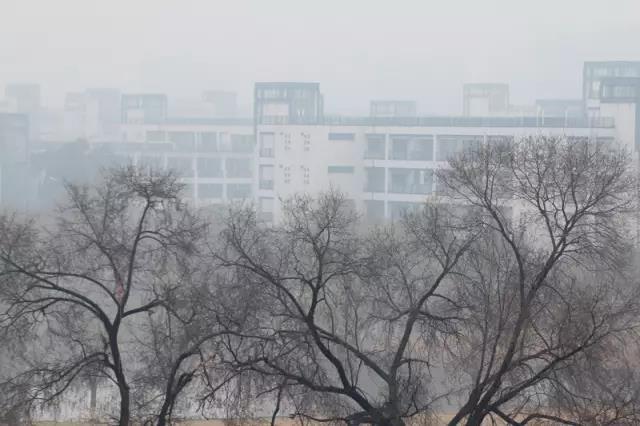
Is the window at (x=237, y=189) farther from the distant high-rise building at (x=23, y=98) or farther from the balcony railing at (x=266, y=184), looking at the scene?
the distant high-rise building at (x=23, y=98)

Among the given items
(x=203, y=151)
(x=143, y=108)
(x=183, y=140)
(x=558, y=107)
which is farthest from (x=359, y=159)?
(x=558, y=107)

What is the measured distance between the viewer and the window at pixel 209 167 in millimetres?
25016

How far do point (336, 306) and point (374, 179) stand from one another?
47.7 feet

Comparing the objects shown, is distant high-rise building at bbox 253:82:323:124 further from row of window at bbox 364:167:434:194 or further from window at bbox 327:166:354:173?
row of window at bbox 364:167:434:194

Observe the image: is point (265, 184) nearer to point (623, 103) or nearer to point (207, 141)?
point (623, 103)

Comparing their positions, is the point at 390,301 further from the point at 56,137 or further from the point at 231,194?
the point at 56,137

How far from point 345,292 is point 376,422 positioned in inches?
31.3

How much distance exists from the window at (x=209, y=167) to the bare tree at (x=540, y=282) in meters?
19.6

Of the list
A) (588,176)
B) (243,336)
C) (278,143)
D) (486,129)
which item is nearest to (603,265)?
(588,176)

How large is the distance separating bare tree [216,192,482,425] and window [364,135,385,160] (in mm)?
13938

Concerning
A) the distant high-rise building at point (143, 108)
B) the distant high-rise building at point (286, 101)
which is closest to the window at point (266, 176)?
the distant high-rise building at point (286, 101)

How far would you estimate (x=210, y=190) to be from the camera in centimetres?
2480

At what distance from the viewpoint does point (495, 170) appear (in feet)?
17.5

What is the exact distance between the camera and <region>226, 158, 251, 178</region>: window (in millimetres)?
25172
